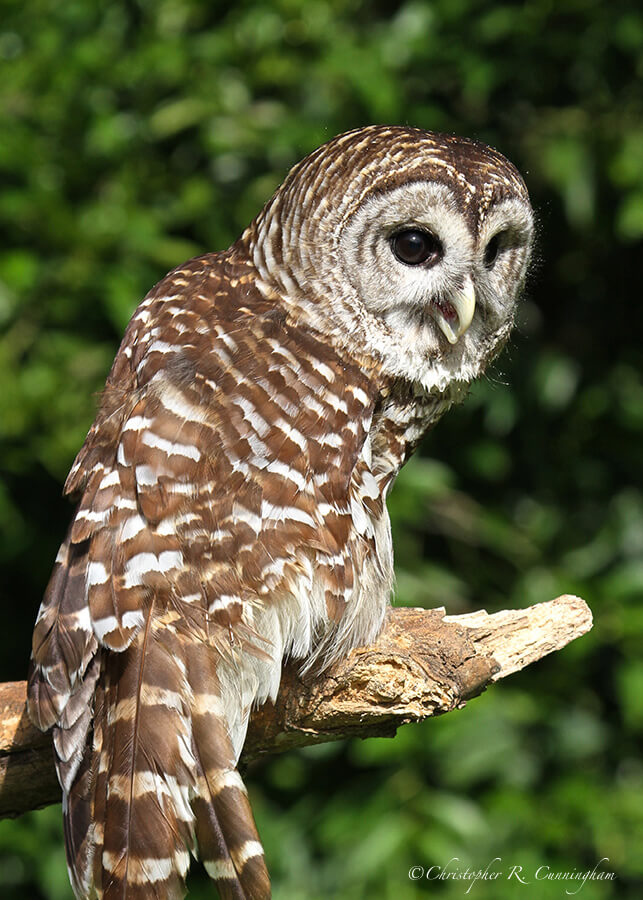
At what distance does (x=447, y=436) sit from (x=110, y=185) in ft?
3.90

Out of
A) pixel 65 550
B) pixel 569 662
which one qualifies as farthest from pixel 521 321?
pixel 65 550

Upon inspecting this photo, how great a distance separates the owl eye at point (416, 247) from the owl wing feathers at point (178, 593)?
0.38 metres

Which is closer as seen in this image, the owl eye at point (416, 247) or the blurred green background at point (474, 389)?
the owl eye at point (416, 247)

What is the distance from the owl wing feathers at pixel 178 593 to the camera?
1757 mm

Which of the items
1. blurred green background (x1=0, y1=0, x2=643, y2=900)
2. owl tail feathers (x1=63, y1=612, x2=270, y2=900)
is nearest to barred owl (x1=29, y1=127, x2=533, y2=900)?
owl tail feathers (x1=63, y1=612, x2=270, y2=900)

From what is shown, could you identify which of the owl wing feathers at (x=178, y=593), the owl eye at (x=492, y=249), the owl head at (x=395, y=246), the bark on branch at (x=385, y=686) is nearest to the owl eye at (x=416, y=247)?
the owl head at (x=395, y=246)

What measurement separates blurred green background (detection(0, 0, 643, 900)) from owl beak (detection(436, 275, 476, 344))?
54 centimetres

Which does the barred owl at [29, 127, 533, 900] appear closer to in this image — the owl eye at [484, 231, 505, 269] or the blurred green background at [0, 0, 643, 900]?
the owl eye at [484, 231, 505, 269]

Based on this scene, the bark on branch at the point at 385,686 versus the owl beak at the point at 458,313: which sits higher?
the owl beak at the point at 458,313

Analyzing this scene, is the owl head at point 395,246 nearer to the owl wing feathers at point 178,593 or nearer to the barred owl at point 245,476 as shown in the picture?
the barred owl at point 245,476

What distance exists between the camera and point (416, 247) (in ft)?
7.35

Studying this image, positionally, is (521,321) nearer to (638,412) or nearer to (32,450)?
(638,412)

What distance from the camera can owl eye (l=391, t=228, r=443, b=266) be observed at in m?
2.24

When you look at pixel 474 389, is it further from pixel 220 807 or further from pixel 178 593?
pixel 220 807
